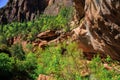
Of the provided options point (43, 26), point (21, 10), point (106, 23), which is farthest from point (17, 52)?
→ point (21, 10)

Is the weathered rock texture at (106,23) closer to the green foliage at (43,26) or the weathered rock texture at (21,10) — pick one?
the green foliage at (43,26)

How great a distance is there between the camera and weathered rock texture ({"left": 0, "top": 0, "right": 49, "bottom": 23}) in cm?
13702

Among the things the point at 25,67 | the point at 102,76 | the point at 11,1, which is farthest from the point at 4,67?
the point at 11,1

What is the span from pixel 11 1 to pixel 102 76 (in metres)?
124

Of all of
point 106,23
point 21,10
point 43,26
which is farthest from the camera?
point 21,10

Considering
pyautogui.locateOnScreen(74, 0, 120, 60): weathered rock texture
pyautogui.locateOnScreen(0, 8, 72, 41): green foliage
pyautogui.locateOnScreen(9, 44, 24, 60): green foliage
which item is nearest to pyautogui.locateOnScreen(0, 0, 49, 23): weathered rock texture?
pyautogui.locateOnScreen(0, 8, 72, 41): green foliage

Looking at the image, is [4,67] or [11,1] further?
[11,1]

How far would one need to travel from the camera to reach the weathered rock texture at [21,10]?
137025 mm

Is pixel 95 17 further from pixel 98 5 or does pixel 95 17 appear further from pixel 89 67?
pixel 89 67

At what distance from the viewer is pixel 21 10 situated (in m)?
143

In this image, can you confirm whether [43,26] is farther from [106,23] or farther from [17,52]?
[106,23]

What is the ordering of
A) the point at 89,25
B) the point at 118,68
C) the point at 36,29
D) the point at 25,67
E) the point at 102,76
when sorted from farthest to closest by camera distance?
1. the point at 36,29
2. the point at 25,67
3. the point at 102,76
4. the point at 118,68
5. the point at 89,25

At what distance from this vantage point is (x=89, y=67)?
31.6m

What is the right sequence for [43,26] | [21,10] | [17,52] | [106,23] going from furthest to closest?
1. [21,10]
2. [43,26]
3. [17,52]
4. [106,23]
